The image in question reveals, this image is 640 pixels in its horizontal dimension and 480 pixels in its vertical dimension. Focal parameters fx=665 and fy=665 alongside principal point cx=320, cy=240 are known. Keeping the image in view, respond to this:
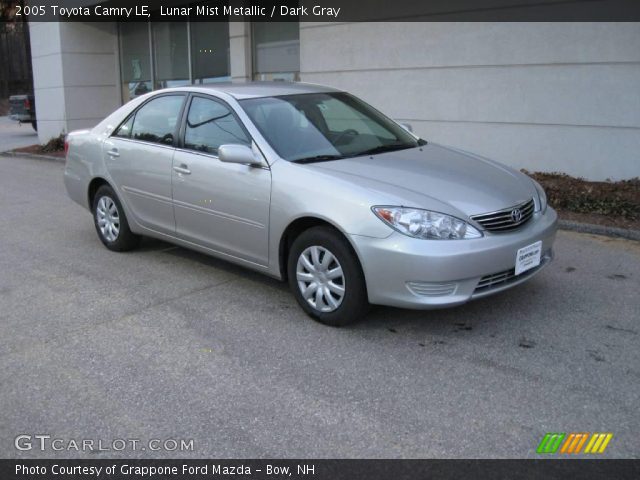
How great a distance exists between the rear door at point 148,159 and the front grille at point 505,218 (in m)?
2.66

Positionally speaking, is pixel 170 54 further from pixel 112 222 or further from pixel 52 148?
pixel 112 222

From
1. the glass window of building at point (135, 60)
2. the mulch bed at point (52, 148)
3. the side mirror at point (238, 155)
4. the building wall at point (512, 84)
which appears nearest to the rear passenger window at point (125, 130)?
the side mirror at point (238, 155)

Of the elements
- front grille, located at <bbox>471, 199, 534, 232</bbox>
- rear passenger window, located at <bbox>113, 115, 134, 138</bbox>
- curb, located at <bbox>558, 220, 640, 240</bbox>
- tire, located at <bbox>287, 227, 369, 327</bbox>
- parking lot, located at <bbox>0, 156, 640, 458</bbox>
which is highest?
rear passenger window, located at <bbox>113, 115, 134, 138</bbox>

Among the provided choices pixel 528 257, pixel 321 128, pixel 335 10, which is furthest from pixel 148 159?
pixel 335 10

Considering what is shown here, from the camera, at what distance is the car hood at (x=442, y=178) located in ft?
14.0

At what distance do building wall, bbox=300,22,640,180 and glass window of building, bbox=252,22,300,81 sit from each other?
1041mm

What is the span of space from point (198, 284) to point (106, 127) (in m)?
2.02

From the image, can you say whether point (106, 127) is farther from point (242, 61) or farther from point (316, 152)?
point (242, 61)

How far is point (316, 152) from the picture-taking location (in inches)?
193

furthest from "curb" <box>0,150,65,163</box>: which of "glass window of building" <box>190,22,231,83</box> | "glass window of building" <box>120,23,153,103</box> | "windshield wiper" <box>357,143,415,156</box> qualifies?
"windshield wiper" <box>357,143,415,156</box>

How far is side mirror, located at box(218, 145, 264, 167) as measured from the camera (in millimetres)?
4695

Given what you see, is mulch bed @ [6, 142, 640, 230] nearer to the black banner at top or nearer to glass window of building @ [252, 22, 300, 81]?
the black banner at top

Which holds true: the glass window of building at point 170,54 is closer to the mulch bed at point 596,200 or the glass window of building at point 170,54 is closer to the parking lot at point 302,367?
the mulch bed at point 596,200
